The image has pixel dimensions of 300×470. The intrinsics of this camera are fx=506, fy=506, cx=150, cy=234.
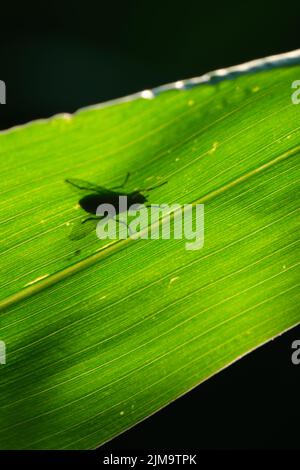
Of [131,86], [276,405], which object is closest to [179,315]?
[276,405]

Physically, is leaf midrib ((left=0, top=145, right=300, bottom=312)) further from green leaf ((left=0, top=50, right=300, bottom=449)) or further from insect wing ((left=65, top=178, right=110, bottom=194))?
insect wing ((left=65, top=178, right=110, bottom=194))

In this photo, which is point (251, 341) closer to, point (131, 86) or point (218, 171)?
point (218, 171)

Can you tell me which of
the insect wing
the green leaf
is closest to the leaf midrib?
the green leaf

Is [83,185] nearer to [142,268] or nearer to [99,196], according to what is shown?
[99,196]

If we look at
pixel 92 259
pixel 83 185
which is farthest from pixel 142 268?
pixel 83 185

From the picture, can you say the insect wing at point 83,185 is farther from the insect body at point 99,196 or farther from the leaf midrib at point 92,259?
the leaf midrib at point 92,259

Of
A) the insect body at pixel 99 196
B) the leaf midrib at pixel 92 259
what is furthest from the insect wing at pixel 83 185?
the leaf midrib at pixel 92 259
